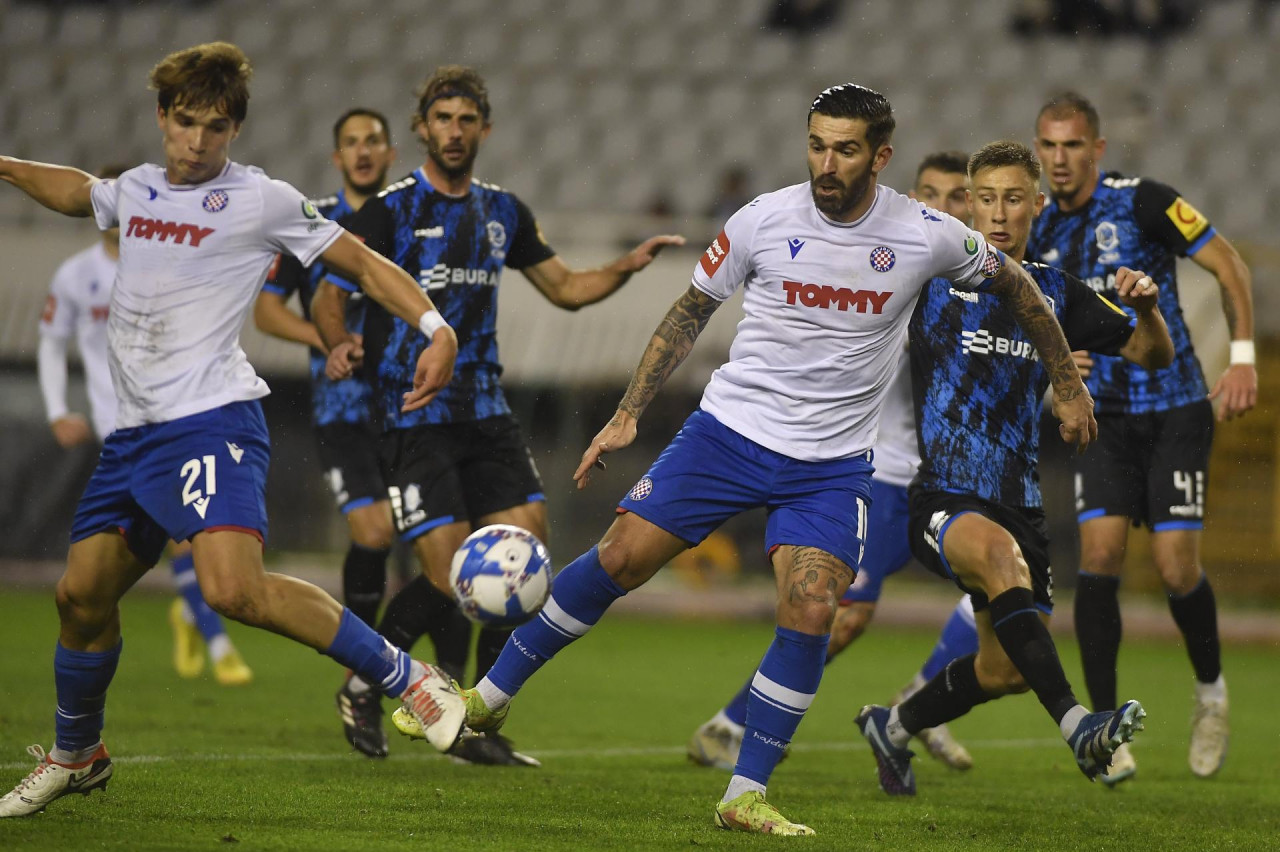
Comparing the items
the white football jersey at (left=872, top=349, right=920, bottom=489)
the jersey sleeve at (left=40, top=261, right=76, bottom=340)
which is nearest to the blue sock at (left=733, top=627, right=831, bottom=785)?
the white football jersey at (left=872, top=349, right=920, bottom=489)

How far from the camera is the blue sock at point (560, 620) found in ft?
17.5

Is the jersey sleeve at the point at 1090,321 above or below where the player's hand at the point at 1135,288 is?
below

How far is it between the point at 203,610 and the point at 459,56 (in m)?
11.5

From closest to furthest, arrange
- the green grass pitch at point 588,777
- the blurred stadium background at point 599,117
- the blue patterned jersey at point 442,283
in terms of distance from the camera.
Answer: the green grass pitch at point 588,777 < the blue patterned jersey at point 442,283 < the blurred stadium background at point 599,117

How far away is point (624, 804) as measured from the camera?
554cm

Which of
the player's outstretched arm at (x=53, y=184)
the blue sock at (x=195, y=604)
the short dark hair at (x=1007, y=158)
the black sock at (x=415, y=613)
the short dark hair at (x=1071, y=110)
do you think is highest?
the short dark hair at (x=1071, y=110)

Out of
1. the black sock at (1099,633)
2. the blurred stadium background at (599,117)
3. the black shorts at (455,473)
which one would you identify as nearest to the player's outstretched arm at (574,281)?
the black shorts at (455,473)

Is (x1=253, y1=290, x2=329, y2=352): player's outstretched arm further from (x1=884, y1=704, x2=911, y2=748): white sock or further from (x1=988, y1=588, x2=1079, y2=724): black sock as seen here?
(x1=988, y1=588, x2=1079, y2=724): black sock

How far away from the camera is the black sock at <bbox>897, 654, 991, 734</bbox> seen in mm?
5980

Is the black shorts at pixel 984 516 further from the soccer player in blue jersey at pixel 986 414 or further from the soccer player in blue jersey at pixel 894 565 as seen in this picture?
the soccer player in blue jersey at pixel 894 565

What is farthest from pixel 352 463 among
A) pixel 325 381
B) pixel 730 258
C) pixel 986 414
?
pixel 986 414

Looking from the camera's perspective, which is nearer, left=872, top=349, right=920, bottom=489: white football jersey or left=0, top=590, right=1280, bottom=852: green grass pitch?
left=0, top=590, right=1280, bottom=852: green grass pitch

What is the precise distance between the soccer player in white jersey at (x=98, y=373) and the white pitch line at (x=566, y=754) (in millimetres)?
2751

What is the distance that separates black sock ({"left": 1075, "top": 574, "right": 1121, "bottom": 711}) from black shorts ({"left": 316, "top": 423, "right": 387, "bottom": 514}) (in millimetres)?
3220
